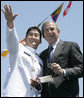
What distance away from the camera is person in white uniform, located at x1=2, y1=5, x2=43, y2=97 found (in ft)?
13.5

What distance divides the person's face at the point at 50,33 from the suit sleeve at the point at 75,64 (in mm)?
387

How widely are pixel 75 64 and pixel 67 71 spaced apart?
0.27 metres

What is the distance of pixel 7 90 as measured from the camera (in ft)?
13.6

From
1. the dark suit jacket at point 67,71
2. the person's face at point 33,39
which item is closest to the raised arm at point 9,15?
the person's face at point 33,39

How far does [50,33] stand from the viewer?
4750 mm

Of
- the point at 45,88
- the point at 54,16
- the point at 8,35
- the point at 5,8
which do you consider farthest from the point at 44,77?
the point at 54,16

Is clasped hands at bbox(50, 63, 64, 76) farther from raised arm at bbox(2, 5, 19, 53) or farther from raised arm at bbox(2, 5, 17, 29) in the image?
raised arm at bbox(2, 5, 17, 29)

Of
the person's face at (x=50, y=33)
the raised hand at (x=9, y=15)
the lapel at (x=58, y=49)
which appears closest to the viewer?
the raised hand at (x=9, y=15)

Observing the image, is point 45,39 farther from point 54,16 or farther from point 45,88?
point 54,16

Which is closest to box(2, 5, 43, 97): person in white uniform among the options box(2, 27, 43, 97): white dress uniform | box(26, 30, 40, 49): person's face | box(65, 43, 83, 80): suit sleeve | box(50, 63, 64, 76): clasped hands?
box(2, 27, 43, 97): white dress uniform

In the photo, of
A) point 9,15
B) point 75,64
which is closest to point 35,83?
point 75,64

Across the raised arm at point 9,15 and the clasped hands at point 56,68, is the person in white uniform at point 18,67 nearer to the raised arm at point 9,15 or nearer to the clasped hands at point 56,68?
the raised arm at point 9,15

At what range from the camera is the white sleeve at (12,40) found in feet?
13.6

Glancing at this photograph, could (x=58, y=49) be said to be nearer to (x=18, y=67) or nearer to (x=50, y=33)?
(x=50, y=33)
